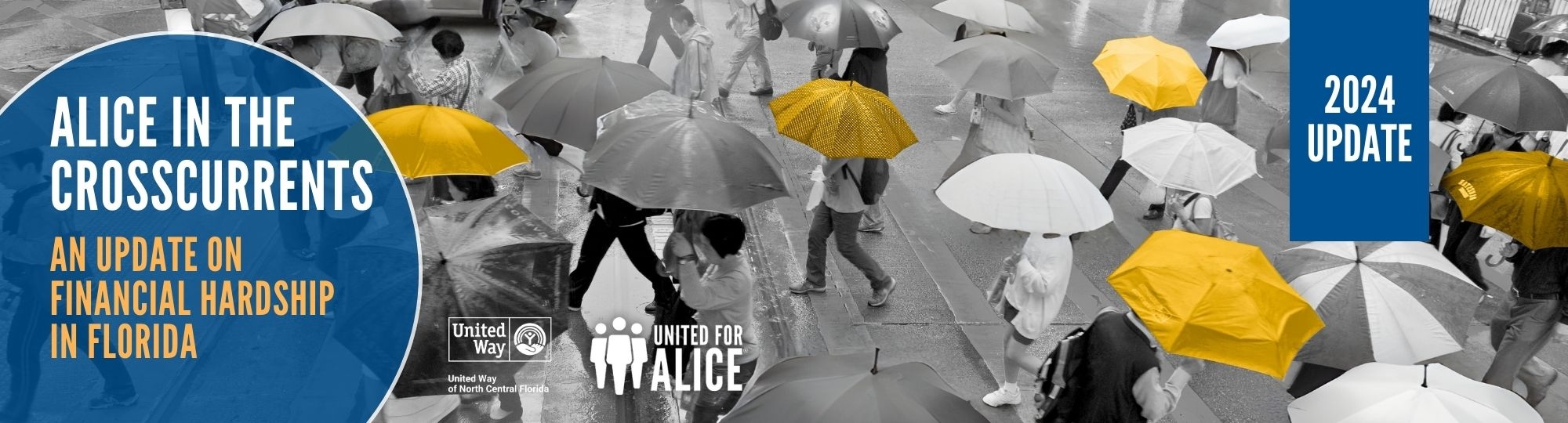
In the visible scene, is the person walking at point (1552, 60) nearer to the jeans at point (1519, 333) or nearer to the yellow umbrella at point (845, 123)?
the jeans at point (1519, 333)

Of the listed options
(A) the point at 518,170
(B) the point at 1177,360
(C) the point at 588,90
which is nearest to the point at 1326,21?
(B) the point at 1177,360

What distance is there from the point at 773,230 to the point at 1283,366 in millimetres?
4971

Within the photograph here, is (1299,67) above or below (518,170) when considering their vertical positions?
above

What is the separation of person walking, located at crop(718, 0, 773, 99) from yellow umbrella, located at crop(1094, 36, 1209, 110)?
12.0 feet

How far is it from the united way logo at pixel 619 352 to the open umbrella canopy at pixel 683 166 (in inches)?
39.3

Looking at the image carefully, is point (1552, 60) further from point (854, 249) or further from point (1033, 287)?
point (1033, 287)

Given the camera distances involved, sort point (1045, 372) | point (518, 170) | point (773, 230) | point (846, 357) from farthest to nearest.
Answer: point (518, 170) < point (773, 230) < point (1045, 372) < point (846, 357)

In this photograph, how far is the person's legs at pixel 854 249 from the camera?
7.27 meters

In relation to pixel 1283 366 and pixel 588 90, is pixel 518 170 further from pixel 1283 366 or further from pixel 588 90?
pixel 1283 366

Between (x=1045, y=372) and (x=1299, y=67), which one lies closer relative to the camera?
(x=1045, y=372)

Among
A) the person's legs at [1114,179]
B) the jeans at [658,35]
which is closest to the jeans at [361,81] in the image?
the jeans at [658,35]

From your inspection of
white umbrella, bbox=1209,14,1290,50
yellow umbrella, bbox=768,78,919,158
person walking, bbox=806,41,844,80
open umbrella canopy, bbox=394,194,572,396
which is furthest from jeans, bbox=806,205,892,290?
white umbrella, bbox=1209,14,1290,50

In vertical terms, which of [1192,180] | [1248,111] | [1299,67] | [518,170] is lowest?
[1248,111]

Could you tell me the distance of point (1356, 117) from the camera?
6926mm
